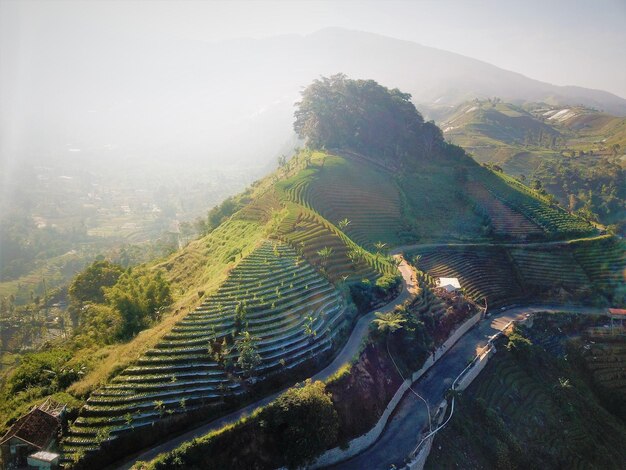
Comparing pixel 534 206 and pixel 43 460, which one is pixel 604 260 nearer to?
pixel 534 206

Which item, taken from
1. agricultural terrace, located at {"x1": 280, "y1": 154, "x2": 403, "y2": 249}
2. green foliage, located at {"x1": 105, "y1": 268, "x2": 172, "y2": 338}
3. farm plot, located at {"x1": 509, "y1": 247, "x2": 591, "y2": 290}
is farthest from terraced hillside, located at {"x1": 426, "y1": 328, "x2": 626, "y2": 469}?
green foliage, located at {"x1": 105, "y1": 268, "x2": 172, "y2": 338}

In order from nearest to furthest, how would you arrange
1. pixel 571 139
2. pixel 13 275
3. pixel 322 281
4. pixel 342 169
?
pixel 322 281 < pixel 342 169 < pixel 13 275 < pixel 571 139

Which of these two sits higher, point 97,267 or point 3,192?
point 97,267

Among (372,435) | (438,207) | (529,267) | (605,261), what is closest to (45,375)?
(372,435)

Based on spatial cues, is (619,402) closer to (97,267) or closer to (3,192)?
(97,267)

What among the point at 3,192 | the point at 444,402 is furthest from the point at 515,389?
the point at 3,192

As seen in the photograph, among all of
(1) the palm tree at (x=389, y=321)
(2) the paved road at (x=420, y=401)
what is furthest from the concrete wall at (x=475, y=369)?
(1) the palm tree at (x=389, y=321)

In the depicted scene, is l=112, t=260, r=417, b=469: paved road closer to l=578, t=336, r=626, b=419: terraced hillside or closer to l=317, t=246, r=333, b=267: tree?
l=317, t=246, r=333, b=267: tree
